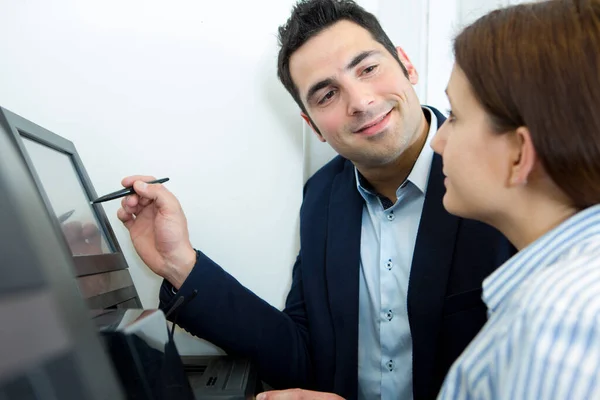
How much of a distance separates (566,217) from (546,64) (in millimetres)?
186

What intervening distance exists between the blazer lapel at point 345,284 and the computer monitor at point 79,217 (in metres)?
0.40

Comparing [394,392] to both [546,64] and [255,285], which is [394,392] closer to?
[255,285]

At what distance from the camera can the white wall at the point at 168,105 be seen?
92 centimetres

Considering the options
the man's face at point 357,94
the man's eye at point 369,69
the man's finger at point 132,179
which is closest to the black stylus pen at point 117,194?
the man's finger at point 132,179

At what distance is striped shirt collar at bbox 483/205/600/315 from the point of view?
1.55 ft

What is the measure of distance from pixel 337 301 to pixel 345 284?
Answer: 0.13ft

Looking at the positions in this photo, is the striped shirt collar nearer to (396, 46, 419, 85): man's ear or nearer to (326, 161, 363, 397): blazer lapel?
(326, 161, 363, 397): blazer lapel

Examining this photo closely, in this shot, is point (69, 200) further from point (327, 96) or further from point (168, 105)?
point (327, 96)

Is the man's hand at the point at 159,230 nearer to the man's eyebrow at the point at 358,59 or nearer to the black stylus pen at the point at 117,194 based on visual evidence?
the black stylus pen at the point at 117,194

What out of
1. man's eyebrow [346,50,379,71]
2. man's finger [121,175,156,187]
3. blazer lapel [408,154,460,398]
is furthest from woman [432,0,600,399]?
man's finger [121,175,156,187]

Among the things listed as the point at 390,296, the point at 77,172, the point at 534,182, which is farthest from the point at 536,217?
the point at 77,172

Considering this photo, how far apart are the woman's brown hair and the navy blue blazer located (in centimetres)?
32

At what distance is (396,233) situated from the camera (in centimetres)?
93

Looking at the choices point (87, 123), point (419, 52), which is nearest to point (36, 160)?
point (87, 123)
